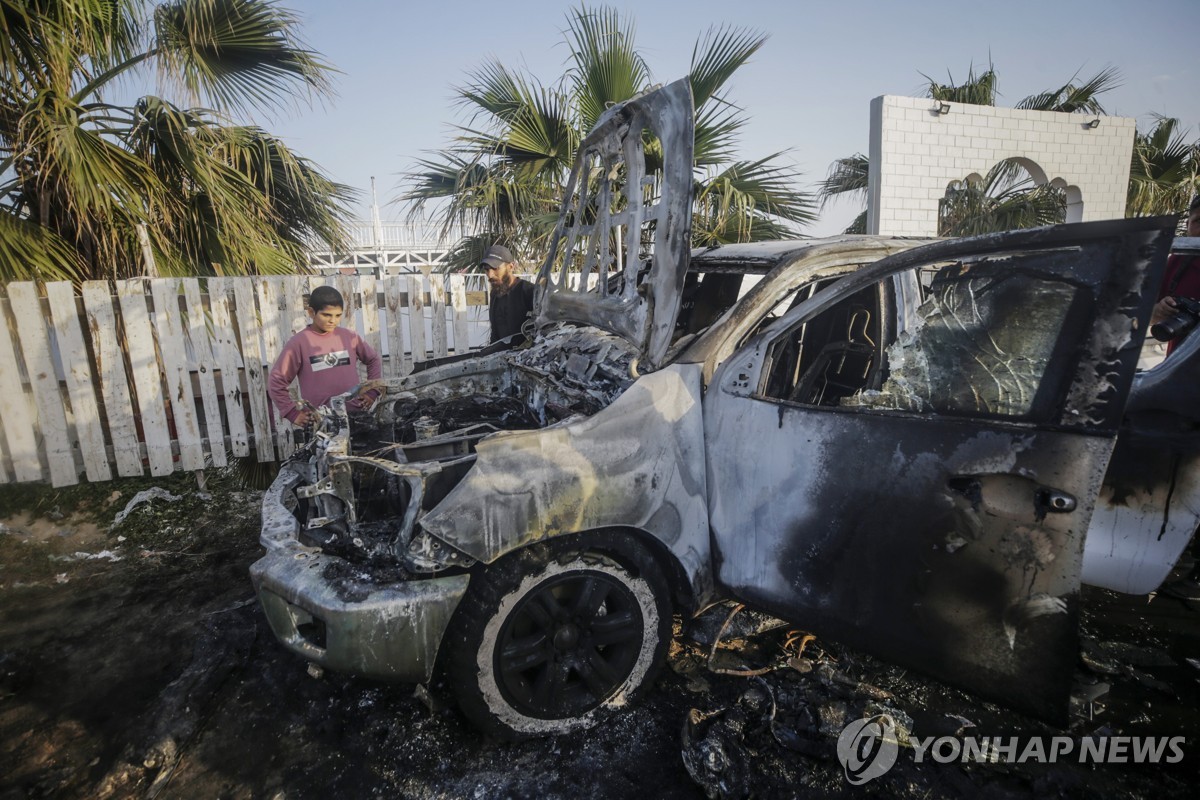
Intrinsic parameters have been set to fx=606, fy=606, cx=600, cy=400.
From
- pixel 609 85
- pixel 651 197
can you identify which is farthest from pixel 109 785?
pixel 609 85

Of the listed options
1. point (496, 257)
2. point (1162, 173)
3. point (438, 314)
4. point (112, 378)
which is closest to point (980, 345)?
point (496, 257)

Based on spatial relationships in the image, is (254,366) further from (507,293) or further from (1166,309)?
(1166,309)

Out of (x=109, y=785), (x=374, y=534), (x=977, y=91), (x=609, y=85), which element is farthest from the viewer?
(x=977, y=91)

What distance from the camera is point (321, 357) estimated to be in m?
3.97

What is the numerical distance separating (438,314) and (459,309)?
264 millimetres

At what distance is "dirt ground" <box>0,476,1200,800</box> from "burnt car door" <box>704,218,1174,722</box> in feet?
1.45

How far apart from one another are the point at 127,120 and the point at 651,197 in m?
5.14

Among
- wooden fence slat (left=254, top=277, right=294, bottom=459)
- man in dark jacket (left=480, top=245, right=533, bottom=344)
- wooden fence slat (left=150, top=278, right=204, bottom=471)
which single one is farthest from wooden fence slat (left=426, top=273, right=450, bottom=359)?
wooden fence slat (left=150, top=278, right=204, bottom=471)

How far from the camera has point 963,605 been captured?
1.93 meters

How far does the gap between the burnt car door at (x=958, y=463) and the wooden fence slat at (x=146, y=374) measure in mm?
4894

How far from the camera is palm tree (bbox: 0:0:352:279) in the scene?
4793 millimetres

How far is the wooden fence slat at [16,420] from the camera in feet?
15.3

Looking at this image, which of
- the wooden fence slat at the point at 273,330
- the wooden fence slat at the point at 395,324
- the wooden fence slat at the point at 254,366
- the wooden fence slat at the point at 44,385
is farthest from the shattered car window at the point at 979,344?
the wooden fence slat at the point at 44,385

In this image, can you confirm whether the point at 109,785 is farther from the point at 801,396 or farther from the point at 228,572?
the point at 801,396
